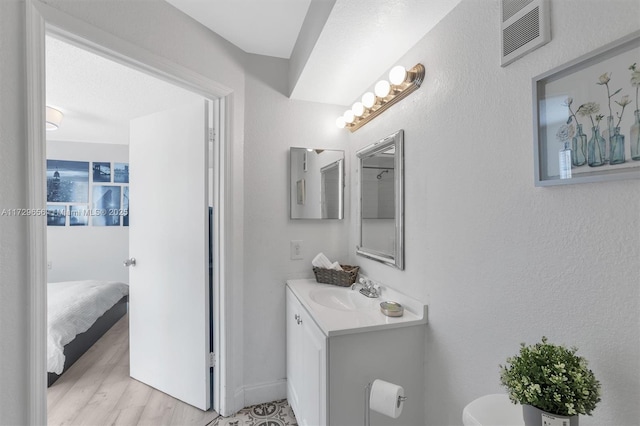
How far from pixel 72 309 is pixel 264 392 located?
5.96 feet

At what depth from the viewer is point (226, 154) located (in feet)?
5.68

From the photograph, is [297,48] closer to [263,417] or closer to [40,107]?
[40,107]

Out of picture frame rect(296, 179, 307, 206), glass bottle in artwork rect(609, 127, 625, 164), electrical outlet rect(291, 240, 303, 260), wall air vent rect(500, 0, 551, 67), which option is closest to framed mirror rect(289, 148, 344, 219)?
picture frame rect(296, 179, 307, 206)

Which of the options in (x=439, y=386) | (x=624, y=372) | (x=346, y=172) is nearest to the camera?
(x=624, y=372)

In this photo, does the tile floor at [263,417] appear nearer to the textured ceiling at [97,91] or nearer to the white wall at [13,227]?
the white wall at [13,227]

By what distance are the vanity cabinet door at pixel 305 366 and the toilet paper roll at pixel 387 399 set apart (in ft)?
0.72

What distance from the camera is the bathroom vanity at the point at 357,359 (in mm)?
1170

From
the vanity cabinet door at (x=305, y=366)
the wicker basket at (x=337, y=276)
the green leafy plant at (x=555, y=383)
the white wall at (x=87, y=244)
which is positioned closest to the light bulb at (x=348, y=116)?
the wicker basket at (x=337, y=276)

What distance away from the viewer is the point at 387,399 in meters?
1.03

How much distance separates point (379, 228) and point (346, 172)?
22.6 inches

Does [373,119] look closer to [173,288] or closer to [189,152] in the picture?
[189,152]

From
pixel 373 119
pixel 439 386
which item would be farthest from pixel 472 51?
pixel 439 386

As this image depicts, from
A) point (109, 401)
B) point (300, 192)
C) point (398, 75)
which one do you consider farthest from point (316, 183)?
point (109, 401)

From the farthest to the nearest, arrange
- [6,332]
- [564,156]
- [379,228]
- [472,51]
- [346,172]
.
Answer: [346,172] < [379,228] < [472,51] < [6,332] < [564,156]
